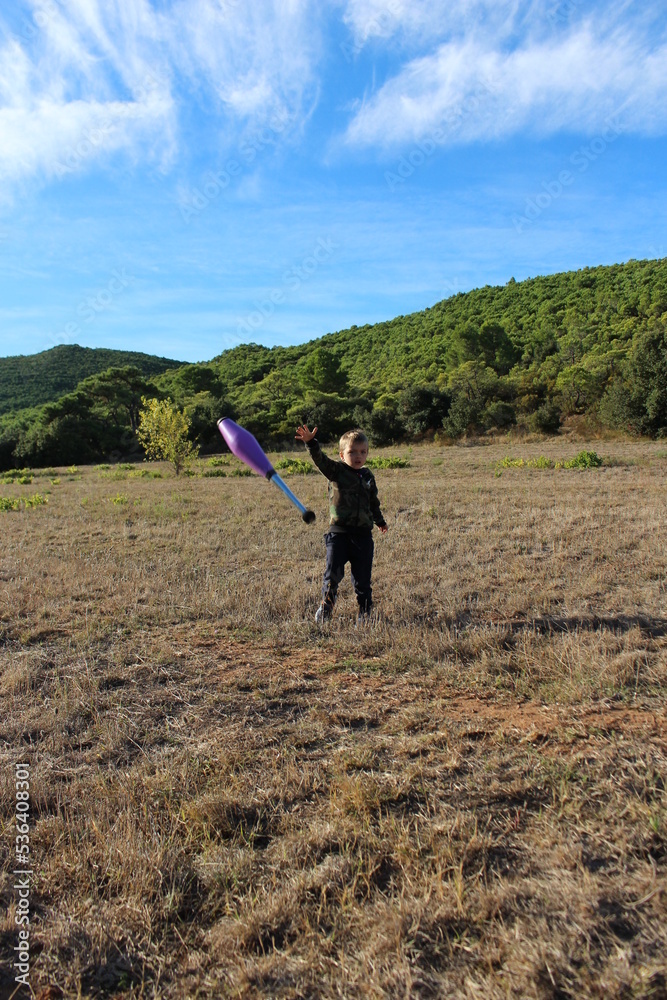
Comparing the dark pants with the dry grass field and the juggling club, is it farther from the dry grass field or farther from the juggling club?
the juggling club

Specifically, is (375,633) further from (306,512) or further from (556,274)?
(556,274)

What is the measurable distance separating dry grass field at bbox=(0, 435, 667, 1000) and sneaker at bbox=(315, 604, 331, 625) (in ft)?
0.66

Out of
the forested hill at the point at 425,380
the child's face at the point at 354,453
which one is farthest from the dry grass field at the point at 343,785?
the forested hill at the point at 425,380

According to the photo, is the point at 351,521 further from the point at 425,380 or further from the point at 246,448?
the point at 425,380

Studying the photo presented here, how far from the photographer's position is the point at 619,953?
5.91 ft

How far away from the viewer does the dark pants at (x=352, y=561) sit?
5.43m

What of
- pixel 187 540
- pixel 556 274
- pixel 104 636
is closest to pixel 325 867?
pixel 104 636

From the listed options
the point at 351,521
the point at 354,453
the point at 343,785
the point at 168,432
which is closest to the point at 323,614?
the point at 351,521

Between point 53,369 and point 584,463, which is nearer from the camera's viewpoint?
point 584,463

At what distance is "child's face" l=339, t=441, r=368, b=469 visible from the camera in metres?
5.38

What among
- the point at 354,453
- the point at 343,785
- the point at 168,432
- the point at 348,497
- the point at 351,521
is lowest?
the point at 343,785

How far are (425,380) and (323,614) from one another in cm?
4599

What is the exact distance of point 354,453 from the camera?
5.39m

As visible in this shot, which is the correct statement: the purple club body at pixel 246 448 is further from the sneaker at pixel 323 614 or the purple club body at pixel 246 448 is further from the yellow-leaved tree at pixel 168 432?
the yellow-leaved tree at pixel 168 432
